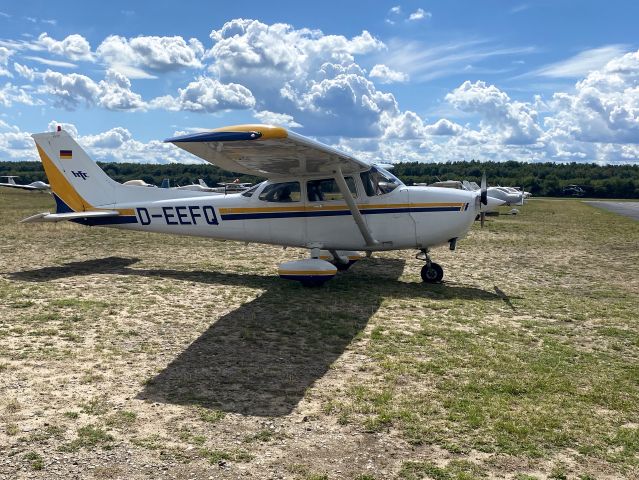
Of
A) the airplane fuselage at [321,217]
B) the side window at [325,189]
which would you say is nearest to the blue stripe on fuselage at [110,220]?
the airplane fuselage at [321,217]

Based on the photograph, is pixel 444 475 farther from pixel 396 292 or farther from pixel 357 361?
pixel 396 292

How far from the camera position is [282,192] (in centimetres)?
974

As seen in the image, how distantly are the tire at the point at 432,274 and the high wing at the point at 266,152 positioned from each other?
2284mm

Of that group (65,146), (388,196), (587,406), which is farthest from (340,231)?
(65,146)

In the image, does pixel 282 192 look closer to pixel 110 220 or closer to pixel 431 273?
pixel 431 273

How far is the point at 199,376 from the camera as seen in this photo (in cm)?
474

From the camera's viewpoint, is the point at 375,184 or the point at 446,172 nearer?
the point at 375,184

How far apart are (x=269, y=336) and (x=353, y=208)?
3.53 metres

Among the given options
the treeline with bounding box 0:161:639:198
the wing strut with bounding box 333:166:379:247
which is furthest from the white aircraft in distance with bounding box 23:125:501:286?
the treeline with bounding box 0:161:639:198

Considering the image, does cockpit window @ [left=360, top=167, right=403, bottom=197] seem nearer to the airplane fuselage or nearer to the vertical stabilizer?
the airplane fuselage

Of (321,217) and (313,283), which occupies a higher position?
(321,217)

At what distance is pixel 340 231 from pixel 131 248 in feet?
21.4

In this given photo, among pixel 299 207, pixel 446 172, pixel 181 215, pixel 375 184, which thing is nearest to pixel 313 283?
pixel 299 207

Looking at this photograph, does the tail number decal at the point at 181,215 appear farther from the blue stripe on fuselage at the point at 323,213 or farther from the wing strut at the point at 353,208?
the wing strut at the point at 353,208
